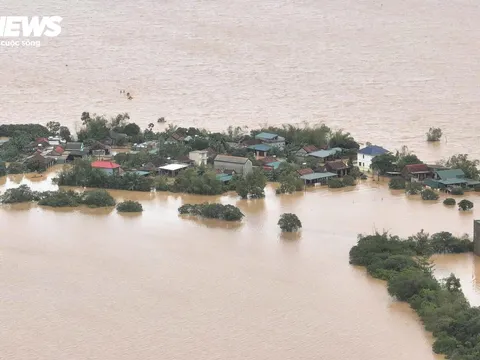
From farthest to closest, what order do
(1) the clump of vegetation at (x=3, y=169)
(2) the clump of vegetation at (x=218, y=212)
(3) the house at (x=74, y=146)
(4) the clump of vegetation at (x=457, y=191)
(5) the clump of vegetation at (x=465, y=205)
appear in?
(3) the house at (x=74, y=146)
(1) the clump of vegetation at (x=3, y=169)
(4) the clump of vegetation at (x=457, y=191)
(5) the clump of vegetation at (x=465, y=205)
(2) the clump of vegetation at (x=218, y=212)

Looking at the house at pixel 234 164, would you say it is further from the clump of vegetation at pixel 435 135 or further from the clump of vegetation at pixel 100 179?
the clump of vegetation at pixel 435 135

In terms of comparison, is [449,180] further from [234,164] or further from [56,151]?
[56,151]

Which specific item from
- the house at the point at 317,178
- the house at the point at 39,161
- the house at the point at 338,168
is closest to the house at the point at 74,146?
the house at the point at 39,161

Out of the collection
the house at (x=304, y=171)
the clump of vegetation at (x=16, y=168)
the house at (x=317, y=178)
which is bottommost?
the house at (x=317, y=178)

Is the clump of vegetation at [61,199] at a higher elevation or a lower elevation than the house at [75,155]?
lower

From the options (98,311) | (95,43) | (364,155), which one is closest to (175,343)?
(98,311)

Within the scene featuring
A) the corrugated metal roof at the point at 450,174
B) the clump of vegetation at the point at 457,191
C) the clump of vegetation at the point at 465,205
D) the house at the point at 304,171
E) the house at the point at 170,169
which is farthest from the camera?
the house at the point at 170,169

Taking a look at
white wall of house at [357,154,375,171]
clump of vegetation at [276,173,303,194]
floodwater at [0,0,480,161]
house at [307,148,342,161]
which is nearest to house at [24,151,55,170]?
floodwater at [0,0,480,161]
